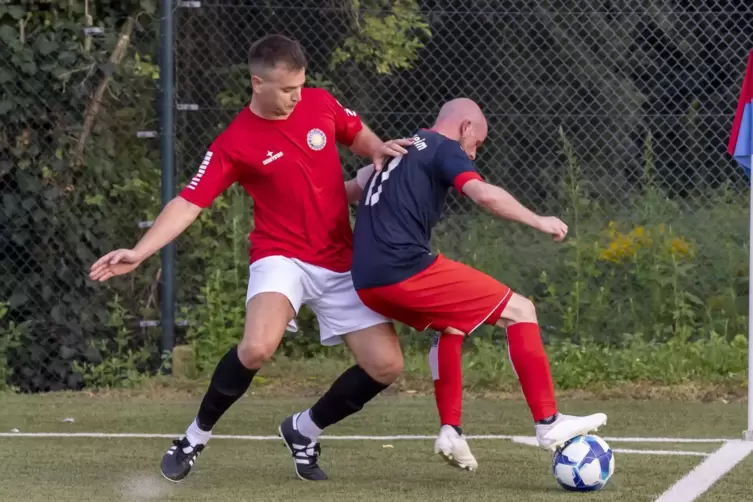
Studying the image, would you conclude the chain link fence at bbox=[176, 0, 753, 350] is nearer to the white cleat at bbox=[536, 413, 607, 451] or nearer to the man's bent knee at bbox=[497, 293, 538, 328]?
the man's bent knee at bbox=[497, 293, 538, 328]

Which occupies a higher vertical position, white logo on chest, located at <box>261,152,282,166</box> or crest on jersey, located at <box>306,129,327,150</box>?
crest on jersey, located at <box>306,129,327,150</box>

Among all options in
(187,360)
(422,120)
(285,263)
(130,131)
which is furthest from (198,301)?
(285,263)

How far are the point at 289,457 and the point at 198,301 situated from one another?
9.78 feet

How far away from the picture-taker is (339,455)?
5930mm

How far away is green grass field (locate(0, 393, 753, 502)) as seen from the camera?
193 inches

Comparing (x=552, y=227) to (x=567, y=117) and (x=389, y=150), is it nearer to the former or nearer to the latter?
(x=389, y=150)

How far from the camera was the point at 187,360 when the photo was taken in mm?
8492

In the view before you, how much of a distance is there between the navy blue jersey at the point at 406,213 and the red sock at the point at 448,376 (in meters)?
0.46

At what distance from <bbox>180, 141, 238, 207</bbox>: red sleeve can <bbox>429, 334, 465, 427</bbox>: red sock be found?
110 centimetres

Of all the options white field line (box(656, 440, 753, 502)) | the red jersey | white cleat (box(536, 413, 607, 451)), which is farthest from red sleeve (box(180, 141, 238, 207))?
white field line (box(656, 440, 753, 502))

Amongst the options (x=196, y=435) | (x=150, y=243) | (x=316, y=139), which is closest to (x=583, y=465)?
(x=196, y=435)

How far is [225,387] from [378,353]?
0.61 m

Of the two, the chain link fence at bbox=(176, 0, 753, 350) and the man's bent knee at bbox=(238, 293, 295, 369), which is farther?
the chain link fence at bbox=(176, 0, 753, 350)

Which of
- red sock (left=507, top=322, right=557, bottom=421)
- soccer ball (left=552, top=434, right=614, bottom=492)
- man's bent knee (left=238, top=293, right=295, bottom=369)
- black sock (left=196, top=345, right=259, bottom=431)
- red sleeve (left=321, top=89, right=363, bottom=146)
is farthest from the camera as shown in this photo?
red sleeve (left=321, top=89, right=363, bottom=146)
